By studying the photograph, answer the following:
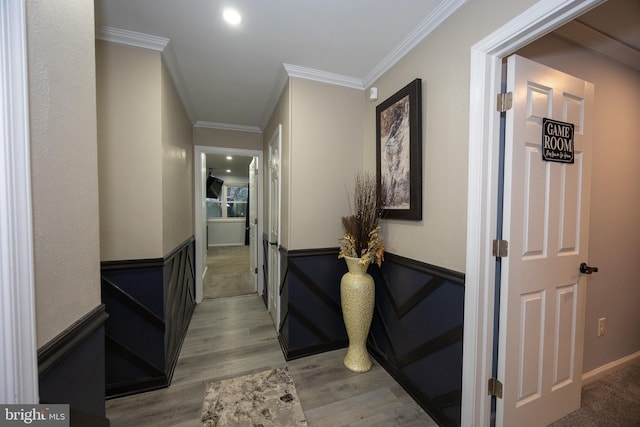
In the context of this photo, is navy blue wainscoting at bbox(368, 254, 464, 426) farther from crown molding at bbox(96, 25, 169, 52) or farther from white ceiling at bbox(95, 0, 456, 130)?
crown molding at bbox(96, 25, 169, 52)

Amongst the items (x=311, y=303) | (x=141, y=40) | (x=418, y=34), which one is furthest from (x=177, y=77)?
(x=311, y=303)

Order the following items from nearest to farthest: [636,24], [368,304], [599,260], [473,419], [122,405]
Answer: [473,419], [636,24], [122,405], [599,260], [368,304]

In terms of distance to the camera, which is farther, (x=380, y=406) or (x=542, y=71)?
(x=380, y=406)

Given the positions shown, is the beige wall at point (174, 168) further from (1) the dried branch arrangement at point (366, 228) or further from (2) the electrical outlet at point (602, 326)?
(2) the electrical outlet at point (602, 326)

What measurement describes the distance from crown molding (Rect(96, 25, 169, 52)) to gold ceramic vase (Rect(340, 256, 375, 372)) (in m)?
2.12

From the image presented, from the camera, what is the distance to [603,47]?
1.58 meters

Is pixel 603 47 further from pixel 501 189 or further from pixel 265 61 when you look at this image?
pixel 265 61

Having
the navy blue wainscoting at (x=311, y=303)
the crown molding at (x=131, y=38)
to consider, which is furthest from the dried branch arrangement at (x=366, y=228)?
the crown molding at (x=131, y=38)

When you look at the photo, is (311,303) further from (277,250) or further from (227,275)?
(227,275)

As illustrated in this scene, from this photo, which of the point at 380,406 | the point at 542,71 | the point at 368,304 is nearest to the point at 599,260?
the point at 542,71

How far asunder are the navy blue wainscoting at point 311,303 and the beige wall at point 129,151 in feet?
3.52

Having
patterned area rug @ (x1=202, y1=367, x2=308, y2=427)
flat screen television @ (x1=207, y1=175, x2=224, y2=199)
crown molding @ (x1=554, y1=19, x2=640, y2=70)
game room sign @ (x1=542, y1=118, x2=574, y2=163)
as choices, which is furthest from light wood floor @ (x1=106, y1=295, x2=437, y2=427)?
flat screen television @ (x1=207, y1=175, x2=224, y2=199)

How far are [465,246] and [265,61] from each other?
201cm

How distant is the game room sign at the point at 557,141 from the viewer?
1.28 m
